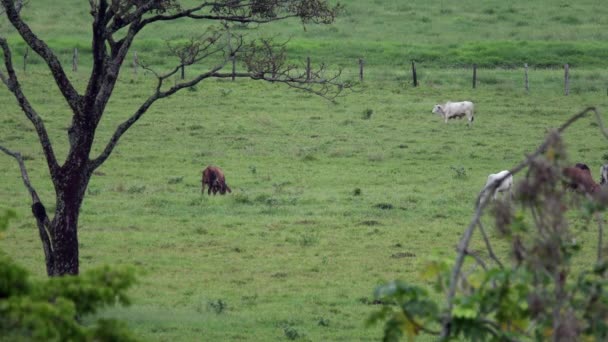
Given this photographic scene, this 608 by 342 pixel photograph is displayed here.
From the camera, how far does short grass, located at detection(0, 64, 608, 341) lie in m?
15.8

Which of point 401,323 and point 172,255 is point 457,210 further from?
point 401,323

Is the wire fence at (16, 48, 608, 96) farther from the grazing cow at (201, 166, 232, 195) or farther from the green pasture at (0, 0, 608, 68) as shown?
the grazing cow at (201, 166, 232, 195)

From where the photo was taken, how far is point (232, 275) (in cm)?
1764

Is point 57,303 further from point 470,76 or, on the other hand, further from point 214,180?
point 470,76

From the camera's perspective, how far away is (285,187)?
2617 centimetres

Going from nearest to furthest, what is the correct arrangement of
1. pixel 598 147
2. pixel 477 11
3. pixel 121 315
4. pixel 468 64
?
pixel 121 315 < pixel 598 147 < pixel 468 64 < pixel 477 11

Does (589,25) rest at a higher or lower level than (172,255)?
higher

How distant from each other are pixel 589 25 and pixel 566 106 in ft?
73.9

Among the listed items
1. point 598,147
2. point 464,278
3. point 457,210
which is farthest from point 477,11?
point 464,278

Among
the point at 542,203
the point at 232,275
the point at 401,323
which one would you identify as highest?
the point at 542,203

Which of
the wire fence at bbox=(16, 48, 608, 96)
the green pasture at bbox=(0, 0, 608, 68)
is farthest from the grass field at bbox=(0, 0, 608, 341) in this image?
the green pasture at bbox=(0, 0, 608, 68)

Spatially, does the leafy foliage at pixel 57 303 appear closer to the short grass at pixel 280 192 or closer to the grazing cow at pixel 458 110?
the short grass at pixel 280 192

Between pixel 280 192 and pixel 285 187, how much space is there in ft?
2.46

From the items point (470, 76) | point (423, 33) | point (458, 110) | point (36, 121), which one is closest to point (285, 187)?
point (458, 110)
